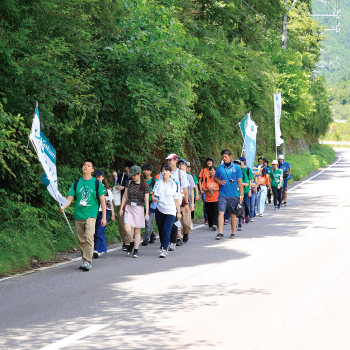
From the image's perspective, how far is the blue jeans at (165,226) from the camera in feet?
33.0

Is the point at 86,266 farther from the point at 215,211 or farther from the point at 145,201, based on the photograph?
the point at 215,211

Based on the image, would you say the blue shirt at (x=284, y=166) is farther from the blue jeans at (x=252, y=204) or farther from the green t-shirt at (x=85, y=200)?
the green t-shirt at (x=85, y=200)

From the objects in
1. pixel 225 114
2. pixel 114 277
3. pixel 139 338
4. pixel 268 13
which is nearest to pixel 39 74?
pixel 114 277

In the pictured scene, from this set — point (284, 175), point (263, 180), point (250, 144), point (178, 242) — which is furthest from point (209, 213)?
point (284, 175)

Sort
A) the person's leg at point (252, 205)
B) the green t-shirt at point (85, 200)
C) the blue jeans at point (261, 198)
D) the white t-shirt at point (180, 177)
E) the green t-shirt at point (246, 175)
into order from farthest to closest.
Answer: the blue jeans at point (261, 198), the person's leg at point (252, 205), the green t-shirt at point (246, 175), the white t-shirt at point (180, 177), the green t-shirt at point (85, 200)

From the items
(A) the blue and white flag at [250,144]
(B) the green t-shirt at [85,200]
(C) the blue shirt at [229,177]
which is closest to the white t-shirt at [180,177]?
(C) the blue shirt at [229,177]

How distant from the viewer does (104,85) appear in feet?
39.4

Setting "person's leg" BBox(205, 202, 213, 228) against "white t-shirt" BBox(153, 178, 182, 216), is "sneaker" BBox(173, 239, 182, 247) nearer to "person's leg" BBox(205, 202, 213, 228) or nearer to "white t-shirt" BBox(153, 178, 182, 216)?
"white t-shirt" BBox(153, 178, 182, 216)

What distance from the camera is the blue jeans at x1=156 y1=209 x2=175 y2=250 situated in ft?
33.0

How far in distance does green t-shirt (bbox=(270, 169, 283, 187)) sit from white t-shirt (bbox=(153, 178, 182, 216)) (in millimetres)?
9532

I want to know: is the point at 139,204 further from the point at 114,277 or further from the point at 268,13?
the point at 268,13

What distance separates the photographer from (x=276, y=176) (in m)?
19.5

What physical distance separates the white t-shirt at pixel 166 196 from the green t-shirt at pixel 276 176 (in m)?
9.53

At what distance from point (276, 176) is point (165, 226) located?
398 inches
